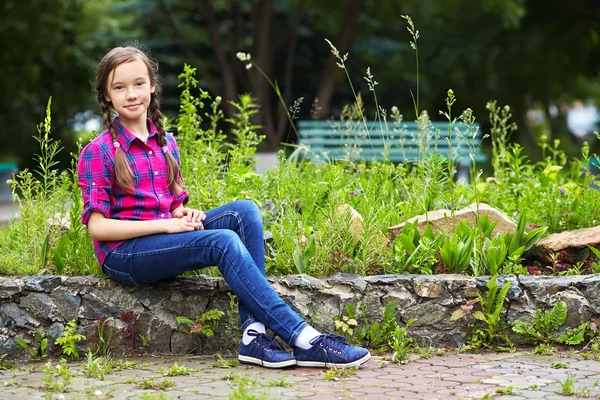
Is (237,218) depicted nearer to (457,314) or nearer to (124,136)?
(124,136)

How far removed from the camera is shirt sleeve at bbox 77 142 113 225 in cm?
420

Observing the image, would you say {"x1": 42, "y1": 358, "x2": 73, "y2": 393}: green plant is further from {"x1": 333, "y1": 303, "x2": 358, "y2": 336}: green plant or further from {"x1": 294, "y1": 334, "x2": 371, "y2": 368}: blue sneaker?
{"x1": 333, "y1": 303, "x2": 358, "y2": 336}: green plant

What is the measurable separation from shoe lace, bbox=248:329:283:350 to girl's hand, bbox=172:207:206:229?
579mm

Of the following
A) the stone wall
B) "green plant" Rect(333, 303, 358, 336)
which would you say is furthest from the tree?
"green plant" Rect(333, 303, 358, 336)

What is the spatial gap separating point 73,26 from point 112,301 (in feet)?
58.3

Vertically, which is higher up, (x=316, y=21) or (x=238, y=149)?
(x=316, y=21)

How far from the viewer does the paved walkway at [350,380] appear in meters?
3.62

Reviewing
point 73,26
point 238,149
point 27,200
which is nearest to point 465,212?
point 238,149

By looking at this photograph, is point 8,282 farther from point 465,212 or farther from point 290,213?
point 465,212

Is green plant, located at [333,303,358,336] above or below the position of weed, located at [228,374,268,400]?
above

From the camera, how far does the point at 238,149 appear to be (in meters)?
5.77

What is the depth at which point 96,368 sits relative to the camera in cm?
405

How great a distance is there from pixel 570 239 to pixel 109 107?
2.69m

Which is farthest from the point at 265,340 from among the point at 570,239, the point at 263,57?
the point at 263,57
